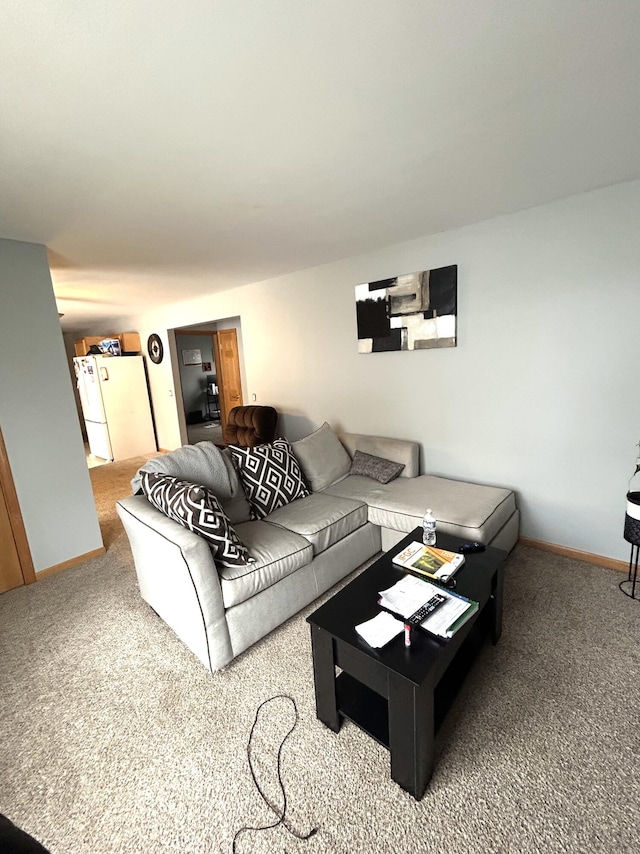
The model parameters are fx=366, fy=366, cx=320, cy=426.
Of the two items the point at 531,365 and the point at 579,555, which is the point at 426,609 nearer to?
the point at 579,555

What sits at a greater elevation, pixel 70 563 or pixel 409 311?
pixel 409 311

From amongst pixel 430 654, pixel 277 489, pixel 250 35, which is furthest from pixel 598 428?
pixel 250 35

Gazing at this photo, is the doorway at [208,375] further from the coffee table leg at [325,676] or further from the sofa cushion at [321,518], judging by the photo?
the coffee table leg at [325,676]

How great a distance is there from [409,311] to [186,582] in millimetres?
2515

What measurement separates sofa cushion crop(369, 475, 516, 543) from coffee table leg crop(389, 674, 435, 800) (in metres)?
1.16

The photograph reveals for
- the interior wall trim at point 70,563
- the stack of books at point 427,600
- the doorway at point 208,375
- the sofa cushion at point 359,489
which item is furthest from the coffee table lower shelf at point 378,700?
the doorway at point 208,375

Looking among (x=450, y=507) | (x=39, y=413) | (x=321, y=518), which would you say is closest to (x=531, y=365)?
(x=450, y=507)

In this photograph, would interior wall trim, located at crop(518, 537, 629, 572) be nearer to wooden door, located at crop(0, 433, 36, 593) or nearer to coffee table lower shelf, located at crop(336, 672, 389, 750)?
coffee table lower shelf, located at crop(336, 672, 389, 750)

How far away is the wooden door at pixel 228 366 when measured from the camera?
19.3ft

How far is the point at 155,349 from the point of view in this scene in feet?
19.0

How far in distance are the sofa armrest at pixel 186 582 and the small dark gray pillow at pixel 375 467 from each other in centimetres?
164

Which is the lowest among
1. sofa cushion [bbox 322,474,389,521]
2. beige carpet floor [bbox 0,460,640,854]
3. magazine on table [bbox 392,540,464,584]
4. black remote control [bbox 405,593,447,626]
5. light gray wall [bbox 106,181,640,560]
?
beige carpet floor [bbox 0,460,640,854]

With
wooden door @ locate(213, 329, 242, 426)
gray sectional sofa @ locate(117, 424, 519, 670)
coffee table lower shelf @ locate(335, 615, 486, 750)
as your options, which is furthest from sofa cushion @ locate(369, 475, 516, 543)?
wooden door @ locate(213, 329, 242, 426)

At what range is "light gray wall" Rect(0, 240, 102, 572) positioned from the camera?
8.18 ft
